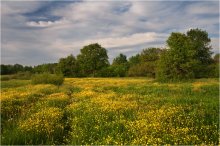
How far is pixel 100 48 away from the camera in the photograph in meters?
96.7

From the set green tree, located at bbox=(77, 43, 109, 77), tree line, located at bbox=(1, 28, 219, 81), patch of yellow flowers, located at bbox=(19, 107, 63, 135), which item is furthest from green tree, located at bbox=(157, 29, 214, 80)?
green tree, located at bbox=(77, 43, 109, 77)

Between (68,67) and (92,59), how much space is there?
806cm

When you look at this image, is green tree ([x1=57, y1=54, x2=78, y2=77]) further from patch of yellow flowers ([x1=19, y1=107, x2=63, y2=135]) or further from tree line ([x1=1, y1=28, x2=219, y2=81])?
patch of yellow flowers ([x1=19, y1=107, x2=63, y2=135])

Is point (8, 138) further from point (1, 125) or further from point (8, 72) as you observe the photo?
point (8, 72)

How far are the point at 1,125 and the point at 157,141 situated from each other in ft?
24.2

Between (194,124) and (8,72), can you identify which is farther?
(8,72)

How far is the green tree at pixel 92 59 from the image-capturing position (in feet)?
307

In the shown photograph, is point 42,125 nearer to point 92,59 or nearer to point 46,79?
point 46,79

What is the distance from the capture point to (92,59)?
9425cm

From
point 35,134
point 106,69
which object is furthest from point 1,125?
point 106,69

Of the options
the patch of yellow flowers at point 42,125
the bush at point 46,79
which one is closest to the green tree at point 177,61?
the bush at point 46,79

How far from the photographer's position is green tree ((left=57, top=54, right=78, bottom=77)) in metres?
89.2

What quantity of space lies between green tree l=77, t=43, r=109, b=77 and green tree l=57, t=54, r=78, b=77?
278 cm

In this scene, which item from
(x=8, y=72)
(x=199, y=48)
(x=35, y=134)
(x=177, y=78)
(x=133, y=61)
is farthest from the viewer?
(x=133, y=61)
